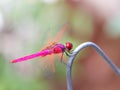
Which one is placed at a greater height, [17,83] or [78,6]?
[78,6]

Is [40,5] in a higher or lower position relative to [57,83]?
higher

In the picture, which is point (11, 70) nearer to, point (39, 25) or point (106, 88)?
point (39, 25)

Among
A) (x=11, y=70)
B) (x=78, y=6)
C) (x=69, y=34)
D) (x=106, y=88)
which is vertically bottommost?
(x=106, y=88)

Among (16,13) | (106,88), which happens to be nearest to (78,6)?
(16,13)

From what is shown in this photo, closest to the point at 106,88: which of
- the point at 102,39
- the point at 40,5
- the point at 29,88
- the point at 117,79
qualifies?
the point at 117,79

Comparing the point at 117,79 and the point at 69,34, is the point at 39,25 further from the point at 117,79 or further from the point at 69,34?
the point at 117,79

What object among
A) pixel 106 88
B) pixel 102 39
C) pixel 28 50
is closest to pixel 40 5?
pixel 28 50

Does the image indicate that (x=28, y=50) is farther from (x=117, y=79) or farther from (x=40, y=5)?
(x=117, y=79)
